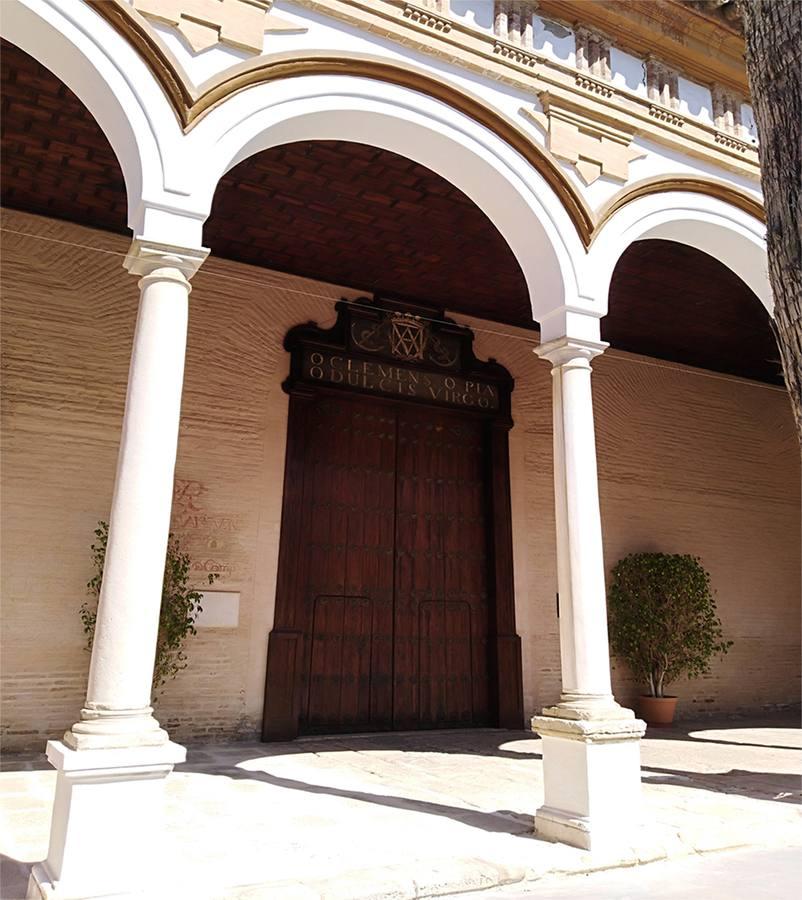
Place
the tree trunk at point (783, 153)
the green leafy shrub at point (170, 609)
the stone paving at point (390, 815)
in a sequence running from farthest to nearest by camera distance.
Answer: the green leafy shrub at point (170, 609) → the stone paving at point (390, 815) → the tree trunk at point (783, 153)

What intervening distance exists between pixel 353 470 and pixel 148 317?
4015mm

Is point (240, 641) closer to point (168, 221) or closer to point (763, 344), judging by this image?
point (168, 221)

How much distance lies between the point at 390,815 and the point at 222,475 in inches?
136

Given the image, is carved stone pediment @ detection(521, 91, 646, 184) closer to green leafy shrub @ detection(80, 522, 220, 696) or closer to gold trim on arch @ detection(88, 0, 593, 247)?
gold trim on arch @ detection(88, 0, 593, 247)

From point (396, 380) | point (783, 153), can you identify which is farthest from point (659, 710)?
point (783, 153)

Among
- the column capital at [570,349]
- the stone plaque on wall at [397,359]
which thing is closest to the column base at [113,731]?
the column capital at [570,349]

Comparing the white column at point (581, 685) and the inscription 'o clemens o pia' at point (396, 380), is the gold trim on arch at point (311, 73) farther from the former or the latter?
the inscription 'o clemens o pia' at point (396, 380)

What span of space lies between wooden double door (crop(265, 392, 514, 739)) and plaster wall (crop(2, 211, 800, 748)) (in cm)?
27

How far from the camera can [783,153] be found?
1992 millimetres

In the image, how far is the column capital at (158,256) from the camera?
370cm

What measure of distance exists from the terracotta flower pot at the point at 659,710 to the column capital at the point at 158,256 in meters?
6.89

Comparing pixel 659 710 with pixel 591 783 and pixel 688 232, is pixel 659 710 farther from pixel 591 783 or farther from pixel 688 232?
pixel 688 232

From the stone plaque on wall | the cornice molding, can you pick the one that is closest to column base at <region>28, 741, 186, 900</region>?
the stone plaque on wall

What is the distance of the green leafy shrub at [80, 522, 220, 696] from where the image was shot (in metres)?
5.97
